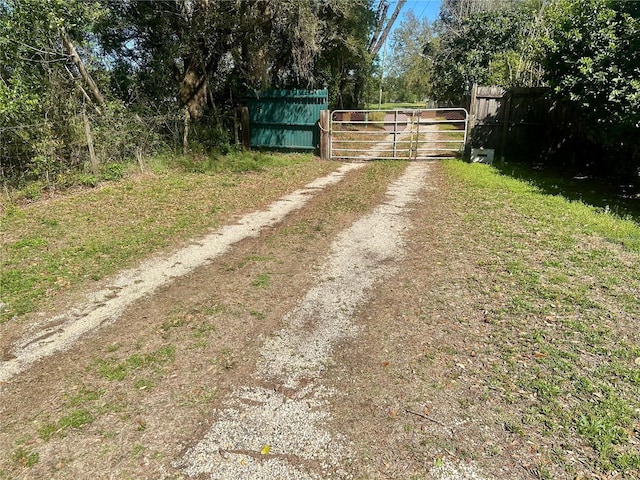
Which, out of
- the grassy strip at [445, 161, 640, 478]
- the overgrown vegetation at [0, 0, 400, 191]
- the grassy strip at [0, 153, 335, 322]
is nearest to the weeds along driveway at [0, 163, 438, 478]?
the grassy strip at [0, 153, 335, 322]

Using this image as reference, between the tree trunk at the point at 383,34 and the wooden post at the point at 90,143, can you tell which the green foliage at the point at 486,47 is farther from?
the wooden post at the point at 90,143

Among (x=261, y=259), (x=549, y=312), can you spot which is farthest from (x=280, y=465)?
(x=261, y=259)

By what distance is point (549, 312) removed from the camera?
3604 millimetres

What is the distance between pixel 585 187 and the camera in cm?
841

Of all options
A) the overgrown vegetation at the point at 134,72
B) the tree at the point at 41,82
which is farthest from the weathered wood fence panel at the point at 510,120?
the tree at the point at 41,82

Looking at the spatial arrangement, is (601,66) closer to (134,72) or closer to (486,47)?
(134,72)

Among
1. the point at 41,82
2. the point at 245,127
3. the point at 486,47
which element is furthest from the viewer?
the point at 486,47

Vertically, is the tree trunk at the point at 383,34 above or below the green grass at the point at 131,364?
above

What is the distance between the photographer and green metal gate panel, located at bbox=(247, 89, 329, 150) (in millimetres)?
12727

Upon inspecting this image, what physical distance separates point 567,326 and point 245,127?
1133cm

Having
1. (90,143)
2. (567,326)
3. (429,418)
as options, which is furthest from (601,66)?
(90,143)

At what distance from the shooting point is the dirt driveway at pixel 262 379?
2246 millimetres

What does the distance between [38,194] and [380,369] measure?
7.37 meters

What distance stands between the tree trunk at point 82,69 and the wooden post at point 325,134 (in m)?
5.91
